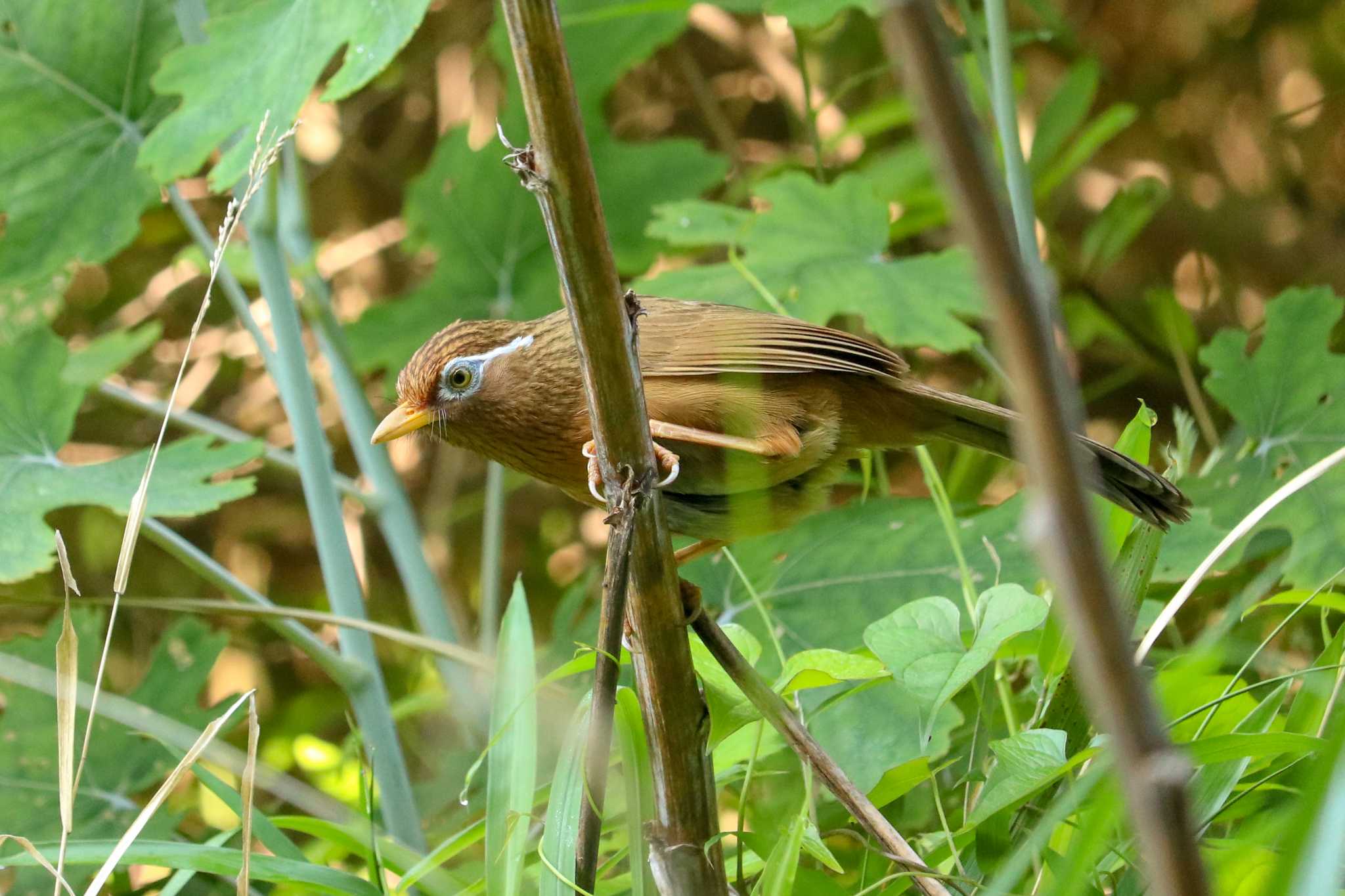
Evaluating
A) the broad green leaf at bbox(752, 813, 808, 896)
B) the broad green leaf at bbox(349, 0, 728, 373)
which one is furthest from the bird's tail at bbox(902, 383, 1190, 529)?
the broad green leaf at bbox(349, 0, 728, 373)

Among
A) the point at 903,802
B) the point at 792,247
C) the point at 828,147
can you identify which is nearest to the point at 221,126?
the point at 792,247

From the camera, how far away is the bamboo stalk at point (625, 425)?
124 cm

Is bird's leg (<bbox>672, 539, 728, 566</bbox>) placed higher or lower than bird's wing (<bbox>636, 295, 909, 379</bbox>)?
lower

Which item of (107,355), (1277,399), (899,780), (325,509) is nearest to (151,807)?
(899,780)

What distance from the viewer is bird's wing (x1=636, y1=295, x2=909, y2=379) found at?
2.52m

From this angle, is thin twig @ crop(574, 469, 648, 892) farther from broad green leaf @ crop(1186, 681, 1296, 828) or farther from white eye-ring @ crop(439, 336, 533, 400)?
white eye-ring @ crop(439, 336, 533, 400)

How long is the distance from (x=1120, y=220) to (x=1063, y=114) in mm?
444

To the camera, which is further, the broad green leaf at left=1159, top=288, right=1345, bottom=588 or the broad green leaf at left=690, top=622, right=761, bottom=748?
the broad green leaf at left=1159, top=288, right=1345, bottom=588

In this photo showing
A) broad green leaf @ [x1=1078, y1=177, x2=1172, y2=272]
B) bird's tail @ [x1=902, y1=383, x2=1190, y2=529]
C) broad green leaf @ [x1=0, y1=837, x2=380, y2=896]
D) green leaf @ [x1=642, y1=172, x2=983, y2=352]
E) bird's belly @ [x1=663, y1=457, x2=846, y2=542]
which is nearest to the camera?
broad green leaf @ [x1=0, y1=837, x2=380, y2=896]

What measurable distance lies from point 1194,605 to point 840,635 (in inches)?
45.8

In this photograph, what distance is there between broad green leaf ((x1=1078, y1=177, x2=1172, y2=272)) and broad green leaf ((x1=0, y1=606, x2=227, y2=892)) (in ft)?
10.1

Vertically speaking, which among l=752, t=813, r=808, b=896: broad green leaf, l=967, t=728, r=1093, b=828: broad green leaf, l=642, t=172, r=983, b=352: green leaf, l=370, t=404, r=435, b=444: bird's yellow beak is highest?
l=642, t=172, r=983, b=352: green leaf

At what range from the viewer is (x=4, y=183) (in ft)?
10.5

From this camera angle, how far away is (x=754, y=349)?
2543mm
